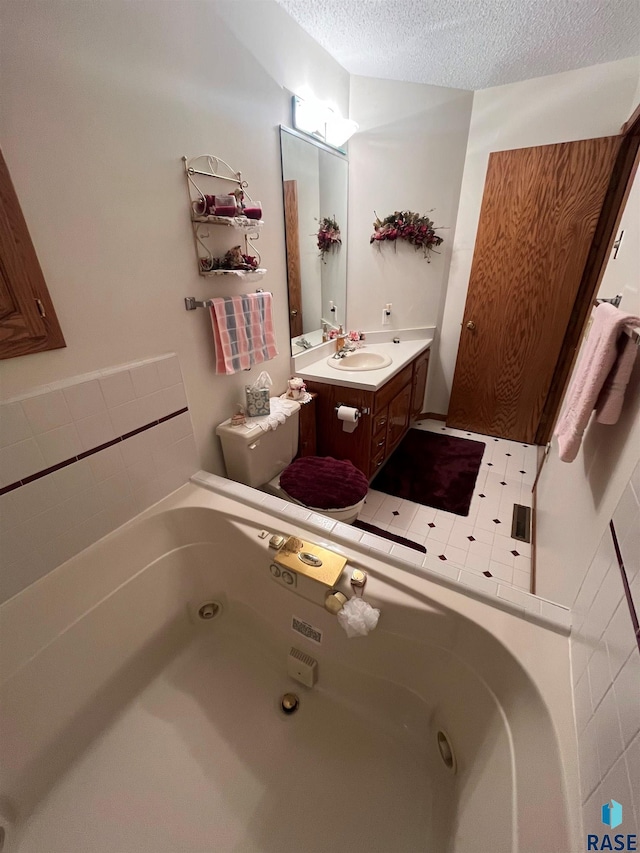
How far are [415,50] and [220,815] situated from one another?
128 inches

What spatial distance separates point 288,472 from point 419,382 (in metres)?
1.55

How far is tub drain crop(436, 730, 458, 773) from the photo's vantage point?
94 cm

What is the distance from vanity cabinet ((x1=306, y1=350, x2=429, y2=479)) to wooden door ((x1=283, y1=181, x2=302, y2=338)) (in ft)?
1.27

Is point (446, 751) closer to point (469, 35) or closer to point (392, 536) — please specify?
point (392, 536)

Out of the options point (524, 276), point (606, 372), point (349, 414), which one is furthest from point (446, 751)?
point (524, 276)

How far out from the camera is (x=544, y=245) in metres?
2.23

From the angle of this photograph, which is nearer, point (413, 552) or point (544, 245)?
point (413, 552)

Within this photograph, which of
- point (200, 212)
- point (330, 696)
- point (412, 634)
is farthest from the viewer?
point (200, 212)

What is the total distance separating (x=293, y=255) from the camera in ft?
6.21

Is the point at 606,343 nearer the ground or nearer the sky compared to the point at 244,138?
nearer the ground

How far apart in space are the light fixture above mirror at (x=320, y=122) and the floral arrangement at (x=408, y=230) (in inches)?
21.8

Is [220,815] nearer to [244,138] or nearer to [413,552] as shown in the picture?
[413,552]

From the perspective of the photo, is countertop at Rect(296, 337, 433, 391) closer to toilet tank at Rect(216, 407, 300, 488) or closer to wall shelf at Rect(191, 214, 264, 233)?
toilet tank at Rect(216, 407, 300, 488)

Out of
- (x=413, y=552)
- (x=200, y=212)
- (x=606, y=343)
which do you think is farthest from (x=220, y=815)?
(x=200, y=212)
